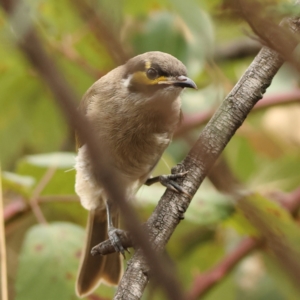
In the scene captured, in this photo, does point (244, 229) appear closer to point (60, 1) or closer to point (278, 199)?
point (278, 199)

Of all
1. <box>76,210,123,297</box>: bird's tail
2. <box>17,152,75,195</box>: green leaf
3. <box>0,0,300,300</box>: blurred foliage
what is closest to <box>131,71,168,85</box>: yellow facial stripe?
<box>0,0,300,300</box>: blurred foliage

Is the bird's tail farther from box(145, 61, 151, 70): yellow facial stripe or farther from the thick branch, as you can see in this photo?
the thick branch

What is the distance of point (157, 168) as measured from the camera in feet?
10.1

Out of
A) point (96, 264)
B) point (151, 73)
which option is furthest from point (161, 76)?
point (96, 264)

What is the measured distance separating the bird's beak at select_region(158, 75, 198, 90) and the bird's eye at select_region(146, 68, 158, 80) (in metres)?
0.05

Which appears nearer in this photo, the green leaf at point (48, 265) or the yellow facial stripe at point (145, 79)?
the green leaf at point (48, 265)

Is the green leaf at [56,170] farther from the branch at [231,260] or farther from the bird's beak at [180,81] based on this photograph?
the branch at [231,260]

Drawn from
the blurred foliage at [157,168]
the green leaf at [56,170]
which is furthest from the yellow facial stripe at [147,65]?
the green leaf at [56,170]

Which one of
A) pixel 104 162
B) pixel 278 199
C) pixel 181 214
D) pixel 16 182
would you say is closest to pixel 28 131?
pixel 16 182

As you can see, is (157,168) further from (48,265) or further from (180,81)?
(48,265)

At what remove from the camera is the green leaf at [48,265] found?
2.46m

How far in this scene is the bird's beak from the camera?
257cm

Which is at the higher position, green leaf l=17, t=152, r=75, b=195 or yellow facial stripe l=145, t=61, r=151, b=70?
yellow facial stripe l=145, t=61, r=151, b=70

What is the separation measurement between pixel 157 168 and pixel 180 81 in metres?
0.65
